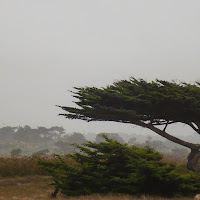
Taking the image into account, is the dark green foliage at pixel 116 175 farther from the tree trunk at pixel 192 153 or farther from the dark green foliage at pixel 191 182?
the tree trunk at pixel 192 153

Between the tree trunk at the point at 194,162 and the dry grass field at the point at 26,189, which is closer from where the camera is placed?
the dry grass field at the point at 26,189

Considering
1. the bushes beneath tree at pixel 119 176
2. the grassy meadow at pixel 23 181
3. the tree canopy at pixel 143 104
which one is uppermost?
the tree canopy at pixel 143 104

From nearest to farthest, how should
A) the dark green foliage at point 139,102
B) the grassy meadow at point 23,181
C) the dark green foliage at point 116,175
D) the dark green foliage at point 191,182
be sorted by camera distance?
the dark green foliage at point 116,175 < the dark green foliage at point 191,182 < the grassy meadow at point 23,181 < the dark green foliage at point 139,102

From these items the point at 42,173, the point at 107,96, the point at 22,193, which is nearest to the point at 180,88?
the point at 107,96

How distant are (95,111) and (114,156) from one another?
136 inches

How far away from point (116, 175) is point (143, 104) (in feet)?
13.1

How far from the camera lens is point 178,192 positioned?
8.70m

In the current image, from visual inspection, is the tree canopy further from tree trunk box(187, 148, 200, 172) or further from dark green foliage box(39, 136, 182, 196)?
dark green foliage box(39, 136, 182, 196)

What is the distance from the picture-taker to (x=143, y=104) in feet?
38.7

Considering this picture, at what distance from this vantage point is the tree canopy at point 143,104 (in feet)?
36.9

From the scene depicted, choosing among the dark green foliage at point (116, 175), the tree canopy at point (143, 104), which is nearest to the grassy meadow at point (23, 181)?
the dark green foliage at point (116, 175)

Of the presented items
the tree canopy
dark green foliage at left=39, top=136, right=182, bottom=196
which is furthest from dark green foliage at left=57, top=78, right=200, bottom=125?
dark green foliage at left=39, top=136, right=182, bottom=196

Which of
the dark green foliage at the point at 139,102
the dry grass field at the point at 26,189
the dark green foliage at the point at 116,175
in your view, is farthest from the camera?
the dark green foliage at the point at 139,102

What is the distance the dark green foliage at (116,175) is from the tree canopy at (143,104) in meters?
2.84
